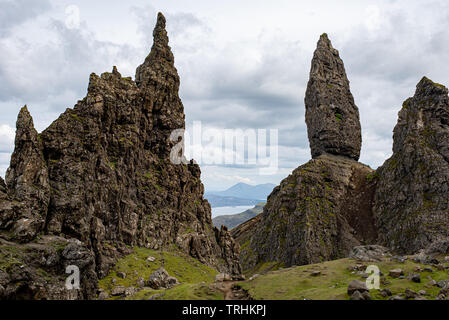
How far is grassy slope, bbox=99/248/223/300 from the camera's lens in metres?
53.2

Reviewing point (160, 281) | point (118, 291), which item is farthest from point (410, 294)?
point (118, 291)

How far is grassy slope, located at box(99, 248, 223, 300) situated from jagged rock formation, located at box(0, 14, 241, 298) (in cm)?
325

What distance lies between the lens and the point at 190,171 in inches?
5664

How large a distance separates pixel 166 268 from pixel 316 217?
305 feet

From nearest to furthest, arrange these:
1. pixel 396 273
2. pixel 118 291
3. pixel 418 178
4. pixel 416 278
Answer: pixel 416 278 < pixel 396 273 < pixel 118 291 < pixel 418 178

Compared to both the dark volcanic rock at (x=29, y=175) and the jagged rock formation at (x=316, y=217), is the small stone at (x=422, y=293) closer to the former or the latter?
the dark volcanic rock at (x=29, y=175)

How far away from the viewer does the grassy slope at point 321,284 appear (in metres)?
44.8

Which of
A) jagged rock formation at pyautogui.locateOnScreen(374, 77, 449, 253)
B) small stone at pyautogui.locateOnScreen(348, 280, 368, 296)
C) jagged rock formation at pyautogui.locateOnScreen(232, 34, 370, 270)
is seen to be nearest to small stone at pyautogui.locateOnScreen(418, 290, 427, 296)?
small stone at pyautogui.locateOnScreen(348, 280, 368, 296)

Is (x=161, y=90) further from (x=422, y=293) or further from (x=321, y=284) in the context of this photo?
(x=422, y=293)

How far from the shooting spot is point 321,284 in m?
54.2

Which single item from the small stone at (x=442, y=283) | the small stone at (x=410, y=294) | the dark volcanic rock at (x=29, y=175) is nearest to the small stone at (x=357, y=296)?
the small stone at (x=410, y=294)

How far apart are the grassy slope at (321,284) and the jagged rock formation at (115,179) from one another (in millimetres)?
32235

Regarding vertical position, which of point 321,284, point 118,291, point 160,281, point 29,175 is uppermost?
point 29,175

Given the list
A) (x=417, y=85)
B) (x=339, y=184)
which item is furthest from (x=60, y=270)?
(x=417, y=85)
